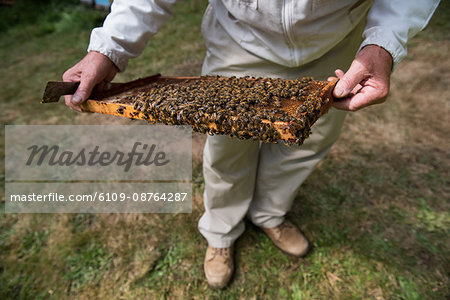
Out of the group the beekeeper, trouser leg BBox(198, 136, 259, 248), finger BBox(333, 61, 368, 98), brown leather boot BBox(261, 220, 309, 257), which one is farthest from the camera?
brown leather boot BBox(261, 220, 309, 257)

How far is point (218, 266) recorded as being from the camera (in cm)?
237

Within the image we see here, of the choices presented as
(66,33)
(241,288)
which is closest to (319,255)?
(241,288)

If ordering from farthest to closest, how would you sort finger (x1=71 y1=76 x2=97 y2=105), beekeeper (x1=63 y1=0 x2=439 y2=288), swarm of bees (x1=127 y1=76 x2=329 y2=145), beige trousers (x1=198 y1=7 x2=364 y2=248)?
beige trousers (x1=198 y1=7 x2=364 y2=248), finger (x1=71 y1=76 x2=97 y2=105), beekeeper (x1=63 y1=0 x2=439 y2=288), swarm of bees (x1=127 y1=76 x2=329 y2=145)

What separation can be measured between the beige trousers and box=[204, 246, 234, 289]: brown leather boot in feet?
0.21

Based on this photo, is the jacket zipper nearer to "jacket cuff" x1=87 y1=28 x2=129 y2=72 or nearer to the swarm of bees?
the swarm of bees

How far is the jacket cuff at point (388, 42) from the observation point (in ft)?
4.91

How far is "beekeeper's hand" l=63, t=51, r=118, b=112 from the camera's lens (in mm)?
1661

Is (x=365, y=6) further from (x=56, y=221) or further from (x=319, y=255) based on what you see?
(x=56, y=221)

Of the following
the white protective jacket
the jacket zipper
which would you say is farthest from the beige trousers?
the jacket zipper

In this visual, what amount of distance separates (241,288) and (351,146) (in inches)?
86.4

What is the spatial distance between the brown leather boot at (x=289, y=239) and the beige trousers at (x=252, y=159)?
0.23 ft

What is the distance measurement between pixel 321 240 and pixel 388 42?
1782mm

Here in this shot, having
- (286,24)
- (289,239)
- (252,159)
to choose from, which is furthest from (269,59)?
(289,239)

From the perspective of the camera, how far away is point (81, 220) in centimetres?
293
